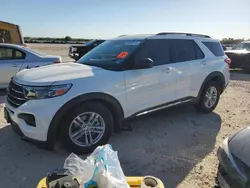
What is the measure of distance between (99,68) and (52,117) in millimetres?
1042

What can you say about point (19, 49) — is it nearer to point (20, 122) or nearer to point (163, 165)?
point (20, 122)

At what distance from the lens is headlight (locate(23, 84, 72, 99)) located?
328cm

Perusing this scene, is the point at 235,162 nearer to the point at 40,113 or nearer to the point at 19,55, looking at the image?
the point at 40,113

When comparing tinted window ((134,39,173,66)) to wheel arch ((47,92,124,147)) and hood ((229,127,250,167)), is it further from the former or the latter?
hood ((229,127,250,167))

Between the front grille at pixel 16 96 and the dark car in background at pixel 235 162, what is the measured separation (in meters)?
2.48

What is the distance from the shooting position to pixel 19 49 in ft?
24.6

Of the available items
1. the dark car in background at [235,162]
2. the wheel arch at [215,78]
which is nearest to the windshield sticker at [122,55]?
the wheel arch at [215,78]

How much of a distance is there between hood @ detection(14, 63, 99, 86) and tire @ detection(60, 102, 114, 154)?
0.43 meters

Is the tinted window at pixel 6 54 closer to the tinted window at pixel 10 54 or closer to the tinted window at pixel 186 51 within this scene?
the tinted window at pixel 10 54

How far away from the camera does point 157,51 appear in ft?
14.7

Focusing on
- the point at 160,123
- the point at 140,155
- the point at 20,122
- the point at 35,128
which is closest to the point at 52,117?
the point at 35,128

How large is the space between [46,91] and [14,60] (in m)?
4.75

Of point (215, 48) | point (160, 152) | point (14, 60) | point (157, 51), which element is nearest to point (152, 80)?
point (157, 51)

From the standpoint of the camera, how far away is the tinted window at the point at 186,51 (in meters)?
4.84
